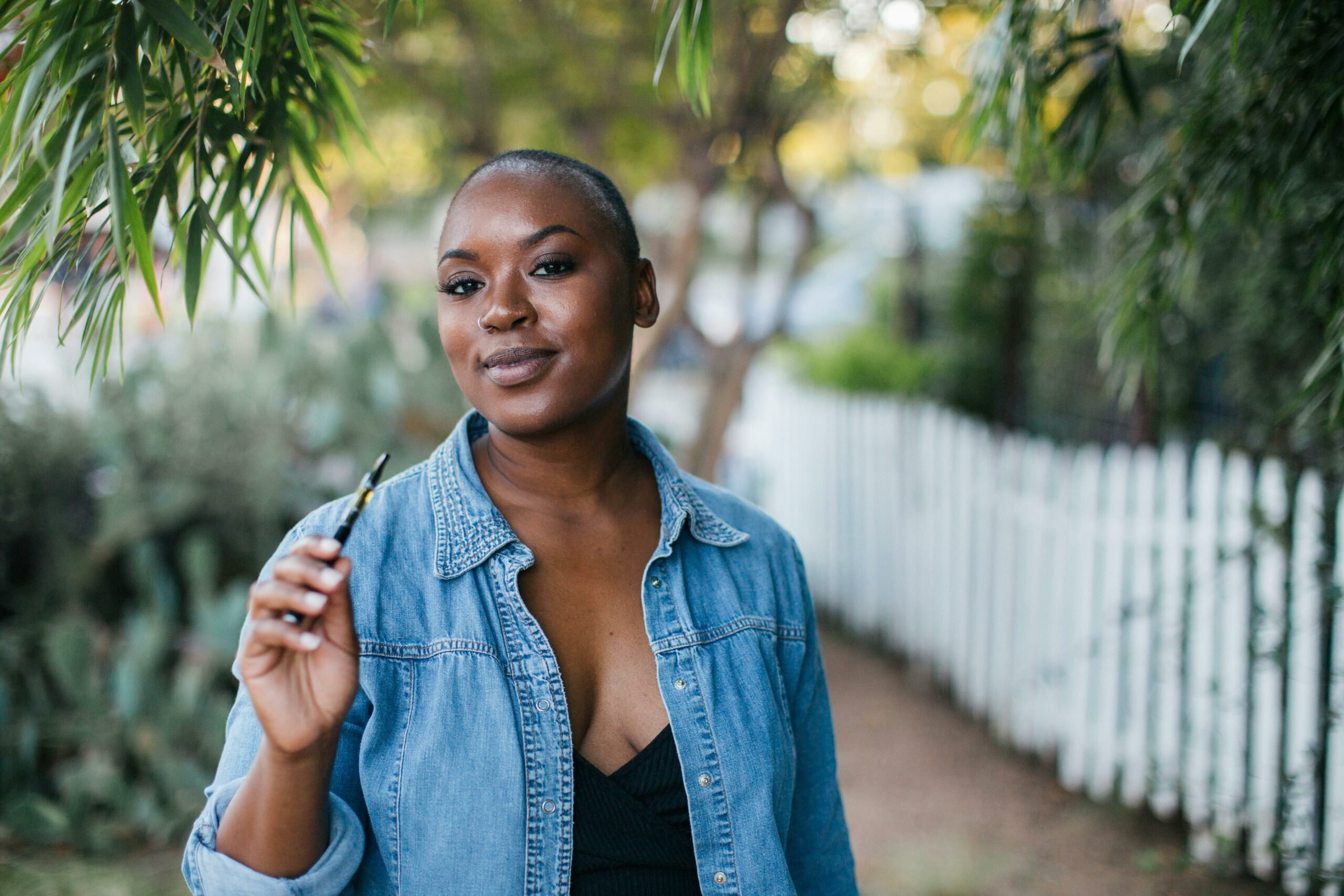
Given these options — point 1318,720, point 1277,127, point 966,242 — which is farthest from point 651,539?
point 966,242

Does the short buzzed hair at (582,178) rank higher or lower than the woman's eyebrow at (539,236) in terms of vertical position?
higher

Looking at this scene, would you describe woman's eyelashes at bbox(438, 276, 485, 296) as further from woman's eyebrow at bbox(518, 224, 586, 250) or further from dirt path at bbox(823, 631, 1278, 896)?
dirt path at bbox(823, 631, 1278, 896)

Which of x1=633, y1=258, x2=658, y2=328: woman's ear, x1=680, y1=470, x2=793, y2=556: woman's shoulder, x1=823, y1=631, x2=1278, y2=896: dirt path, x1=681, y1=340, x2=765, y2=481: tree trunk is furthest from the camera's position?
x1=681, y1=340, x2=765, y2=481: tree trunk

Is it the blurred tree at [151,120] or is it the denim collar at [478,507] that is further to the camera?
the denim collar at [478,507]

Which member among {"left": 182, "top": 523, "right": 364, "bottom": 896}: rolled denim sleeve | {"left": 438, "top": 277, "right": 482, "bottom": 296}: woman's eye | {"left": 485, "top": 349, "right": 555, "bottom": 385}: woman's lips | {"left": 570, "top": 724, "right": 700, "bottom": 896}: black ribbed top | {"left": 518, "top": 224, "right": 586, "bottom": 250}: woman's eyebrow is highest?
{"left": 518, "top": 224, "right": 586, "bottom": 250}: woman's eyebrow

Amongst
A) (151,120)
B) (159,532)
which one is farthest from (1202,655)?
(159,532)

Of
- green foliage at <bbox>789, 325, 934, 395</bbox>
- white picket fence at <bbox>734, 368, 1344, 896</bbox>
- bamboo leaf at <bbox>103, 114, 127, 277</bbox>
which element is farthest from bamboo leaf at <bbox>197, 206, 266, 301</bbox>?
green foliage at <bbox>789, 325, 934, 395</bbox>

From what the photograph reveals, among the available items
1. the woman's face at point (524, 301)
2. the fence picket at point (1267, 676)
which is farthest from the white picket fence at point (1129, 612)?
the woman's face at point (524, 301)

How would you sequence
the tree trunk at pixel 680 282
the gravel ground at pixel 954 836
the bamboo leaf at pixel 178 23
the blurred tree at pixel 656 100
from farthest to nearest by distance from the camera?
1. the tree trunk at pixel 680 282
2. the blurred tree at pixel 656 100
3. the gravel ground at pixel 954 836
4. the bamboo leaf at pixel 178 23

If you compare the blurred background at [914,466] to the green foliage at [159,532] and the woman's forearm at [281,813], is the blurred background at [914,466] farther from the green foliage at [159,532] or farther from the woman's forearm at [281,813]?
the woman's forearm at [281,813]

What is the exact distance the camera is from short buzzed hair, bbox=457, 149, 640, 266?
1.76 metres

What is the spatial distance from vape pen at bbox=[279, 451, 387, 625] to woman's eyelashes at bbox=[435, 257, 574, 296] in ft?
1.26

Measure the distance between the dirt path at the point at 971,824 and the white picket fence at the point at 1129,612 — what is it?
0.14 meters

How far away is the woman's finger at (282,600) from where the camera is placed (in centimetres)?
127
